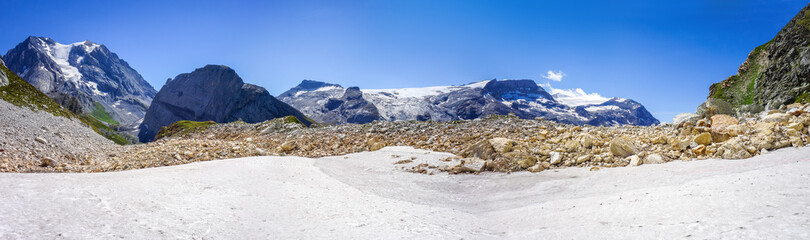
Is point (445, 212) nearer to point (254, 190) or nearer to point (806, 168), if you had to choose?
point (254, 190)

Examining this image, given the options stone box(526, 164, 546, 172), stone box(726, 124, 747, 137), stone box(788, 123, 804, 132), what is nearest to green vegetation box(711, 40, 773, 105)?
stone box(726, 124, 747, 137)

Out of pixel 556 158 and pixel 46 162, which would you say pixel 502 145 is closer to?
pixel 556 158

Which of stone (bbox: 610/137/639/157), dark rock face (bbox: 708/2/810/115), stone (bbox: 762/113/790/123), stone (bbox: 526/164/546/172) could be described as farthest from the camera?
dark rock face (bbox: 708/2/810/115)

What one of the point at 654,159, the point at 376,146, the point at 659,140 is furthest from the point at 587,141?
the point at 376,146

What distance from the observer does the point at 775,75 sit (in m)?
39.5

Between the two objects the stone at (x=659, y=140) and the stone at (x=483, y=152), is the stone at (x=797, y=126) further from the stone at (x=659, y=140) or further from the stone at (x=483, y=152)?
the stone at (x=483, y=152)

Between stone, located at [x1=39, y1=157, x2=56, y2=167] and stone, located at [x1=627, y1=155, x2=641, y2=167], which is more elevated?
stone, located at [x1=627, y1=155, x2=641, y2=167]

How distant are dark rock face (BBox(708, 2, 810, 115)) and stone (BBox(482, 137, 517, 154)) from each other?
2793 centimetres

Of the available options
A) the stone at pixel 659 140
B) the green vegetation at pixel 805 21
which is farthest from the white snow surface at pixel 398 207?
the green vegetation at pixel 805 21

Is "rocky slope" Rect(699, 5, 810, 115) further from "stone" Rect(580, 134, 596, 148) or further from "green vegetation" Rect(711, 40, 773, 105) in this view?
"stone" Rect(580, 134, 596, 148)

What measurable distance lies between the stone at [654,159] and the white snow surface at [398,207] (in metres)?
0.81

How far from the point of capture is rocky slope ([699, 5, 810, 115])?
33.1 metres

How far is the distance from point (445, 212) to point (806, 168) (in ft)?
26.5

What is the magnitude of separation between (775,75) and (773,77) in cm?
27
